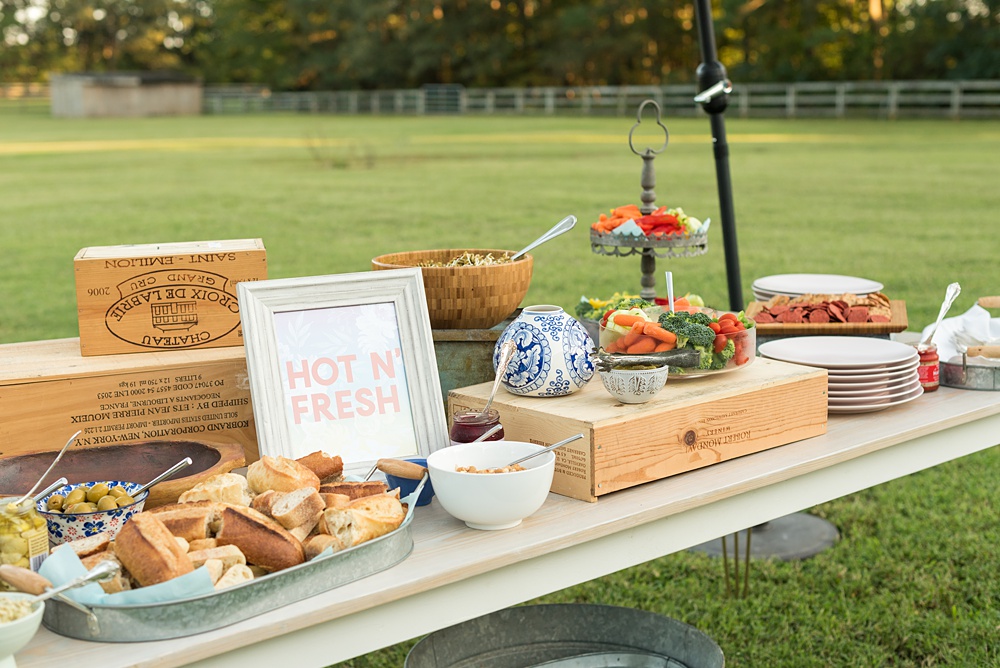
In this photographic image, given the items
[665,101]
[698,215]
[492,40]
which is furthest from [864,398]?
[492,40]

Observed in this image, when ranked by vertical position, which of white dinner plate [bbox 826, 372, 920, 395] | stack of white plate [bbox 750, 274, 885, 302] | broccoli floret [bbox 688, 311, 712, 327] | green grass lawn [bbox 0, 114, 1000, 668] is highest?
broccoli floret [bbox 688, 311, 712, 327]

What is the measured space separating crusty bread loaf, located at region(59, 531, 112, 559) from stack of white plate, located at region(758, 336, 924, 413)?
1.32 meters

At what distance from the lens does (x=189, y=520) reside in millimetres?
1422

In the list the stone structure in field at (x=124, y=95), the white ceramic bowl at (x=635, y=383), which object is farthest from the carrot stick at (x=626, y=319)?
the stone structure in field at (x=124, y=95)

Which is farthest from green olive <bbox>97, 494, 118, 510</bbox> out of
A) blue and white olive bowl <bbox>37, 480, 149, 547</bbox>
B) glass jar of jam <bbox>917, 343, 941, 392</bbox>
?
glass jar of jam <bbox>917, 343, 941, 392</bbox>

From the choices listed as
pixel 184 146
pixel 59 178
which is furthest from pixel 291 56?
pixel 59 178

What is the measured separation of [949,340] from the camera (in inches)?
94.1

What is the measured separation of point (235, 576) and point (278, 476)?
0.24 m

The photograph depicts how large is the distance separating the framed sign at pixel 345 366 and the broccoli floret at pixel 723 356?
49cm

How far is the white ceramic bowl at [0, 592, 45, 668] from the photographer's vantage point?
116 cm

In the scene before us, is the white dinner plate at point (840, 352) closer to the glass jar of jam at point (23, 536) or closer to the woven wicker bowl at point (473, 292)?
the woven wicker bowl at point (473, 292)

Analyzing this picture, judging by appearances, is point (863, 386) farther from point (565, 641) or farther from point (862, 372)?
point (565, 641)

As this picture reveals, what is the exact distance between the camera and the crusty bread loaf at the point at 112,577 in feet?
4.29

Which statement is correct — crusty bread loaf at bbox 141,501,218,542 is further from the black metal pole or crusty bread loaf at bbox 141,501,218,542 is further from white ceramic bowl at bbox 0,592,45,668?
the black metal pole
